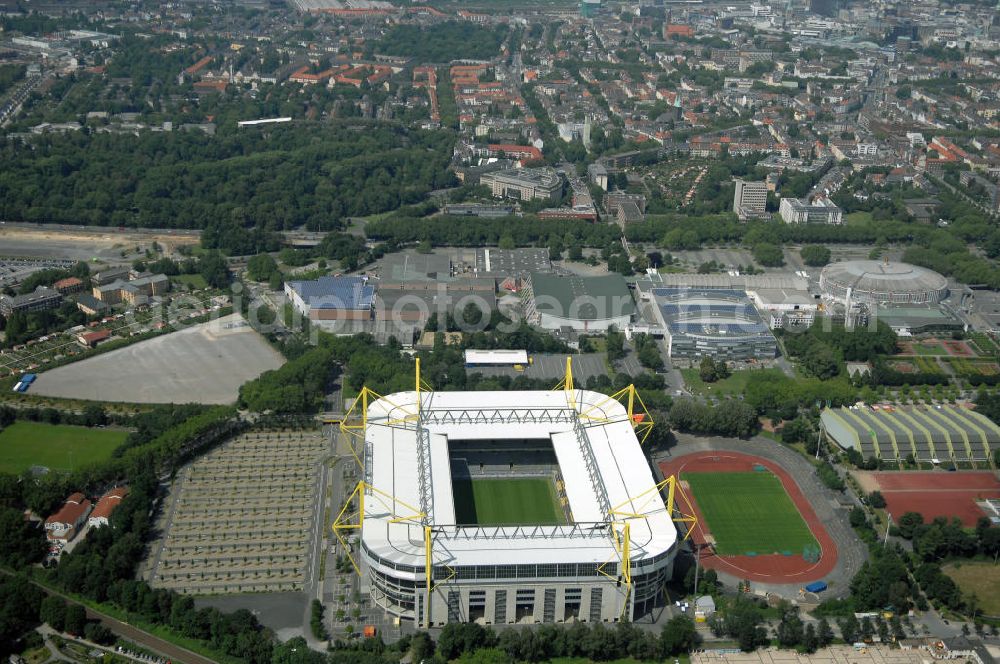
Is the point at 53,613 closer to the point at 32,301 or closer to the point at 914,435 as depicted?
the point at 32,301

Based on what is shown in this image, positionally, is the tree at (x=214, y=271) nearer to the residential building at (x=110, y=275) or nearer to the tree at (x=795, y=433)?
the residential building at (x=110, y=275)

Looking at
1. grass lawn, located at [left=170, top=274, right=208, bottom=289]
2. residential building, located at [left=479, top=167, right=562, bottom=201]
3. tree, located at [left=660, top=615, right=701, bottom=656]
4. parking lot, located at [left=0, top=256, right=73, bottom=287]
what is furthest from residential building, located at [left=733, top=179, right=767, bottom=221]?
tree, located at [left=660, top=615, right=701, bottom=656]

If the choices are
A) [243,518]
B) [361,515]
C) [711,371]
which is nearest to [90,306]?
[243,518]

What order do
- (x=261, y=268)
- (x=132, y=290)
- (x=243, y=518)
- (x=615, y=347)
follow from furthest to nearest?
(x=261, y=268), (x=132, y=290), (x=615, y=347), (x=243, y=518)

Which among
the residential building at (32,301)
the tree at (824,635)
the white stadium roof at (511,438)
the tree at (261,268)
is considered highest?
the white stadium roof at (511,438)

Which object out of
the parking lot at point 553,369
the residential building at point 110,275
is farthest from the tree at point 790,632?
the residential building at point 110,275

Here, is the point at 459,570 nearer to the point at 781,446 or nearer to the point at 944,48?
the point at 781,446

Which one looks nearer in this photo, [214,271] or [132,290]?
[132,290]
